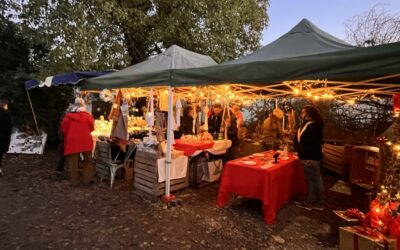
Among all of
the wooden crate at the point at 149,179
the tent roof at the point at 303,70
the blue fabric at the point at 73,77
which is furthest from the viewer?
the blue fabric at the point at 73,77

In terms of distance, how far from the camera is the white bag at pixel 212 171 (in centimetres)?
604

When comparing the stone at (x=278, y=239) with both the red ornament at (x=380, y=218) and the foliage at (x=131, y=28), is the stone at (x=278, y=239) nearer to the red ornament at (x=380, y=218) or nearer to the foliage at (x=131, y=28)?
the red ornament at (x=380, y=218)

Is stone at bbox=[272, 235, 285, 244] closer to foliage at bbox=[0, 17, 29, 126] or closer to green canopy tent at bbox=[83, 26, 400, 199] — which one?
green canopy tent at bbox=[83, 26, 400, 199]

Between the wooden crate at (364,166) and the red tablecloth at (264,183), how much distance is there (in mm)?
2083

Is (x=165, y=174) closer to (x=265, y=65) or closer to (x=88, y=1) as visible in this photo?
(x=265, y=65)

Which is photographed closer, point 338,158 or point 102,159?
point 102,159

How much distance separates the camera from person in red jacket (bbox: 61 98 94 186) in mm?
5754

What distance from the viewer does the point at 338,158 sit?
750 cm

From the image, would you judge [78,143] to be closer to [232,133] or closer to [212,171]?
[212,171]

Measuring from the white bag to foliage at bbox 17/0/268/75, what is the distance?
504 centimetres

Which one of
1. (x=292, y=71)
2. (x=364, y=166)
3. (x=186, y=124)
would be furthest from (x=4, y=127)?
(x=364, y=166)

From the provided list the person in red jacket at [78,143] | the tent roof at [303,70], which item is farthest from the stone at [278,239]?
the person in red jacket at [78,143]

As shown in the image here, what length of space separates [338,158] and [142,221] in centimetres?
561

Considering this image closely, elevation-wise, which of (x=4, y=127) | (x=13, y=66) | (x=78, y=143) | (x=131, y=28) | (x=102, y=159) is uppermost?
(x=131, y=28)
